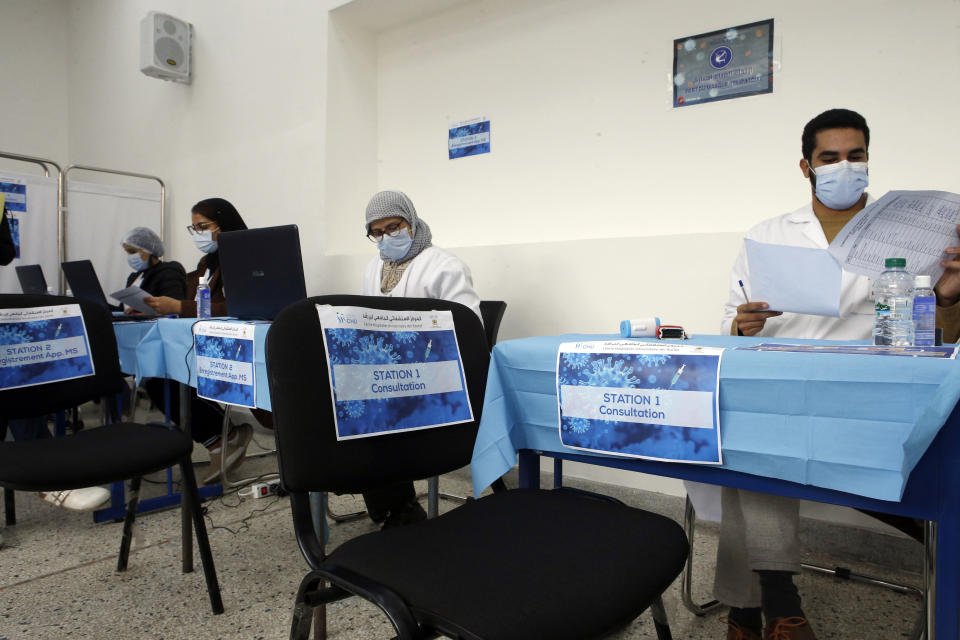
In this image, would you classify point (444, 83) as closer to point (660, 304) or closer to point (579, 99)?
point (579, 99)

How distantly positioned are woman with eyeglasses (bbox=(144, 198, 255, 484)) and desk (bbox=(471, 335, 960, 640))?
79.6 inches

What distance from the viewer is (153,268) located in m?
3.38

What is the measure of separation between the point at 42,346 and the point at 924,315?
201cm

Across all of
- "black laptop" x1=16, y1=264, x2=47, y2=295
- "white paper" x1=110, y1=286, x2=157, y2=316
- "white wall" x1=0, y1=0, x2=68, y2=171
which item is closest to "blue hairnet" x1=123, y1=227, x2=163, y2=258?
"black laptop" x1=16, y1=264, x2=47, y2=295

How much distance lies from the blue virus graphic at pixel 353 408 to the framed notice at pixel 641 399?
1.07 feet

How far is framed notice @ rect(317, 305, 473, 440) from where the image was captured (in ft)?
3.28

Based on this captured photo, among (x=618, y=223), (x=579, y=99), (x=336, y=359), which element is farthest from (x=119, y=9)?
(x=336, y=359)

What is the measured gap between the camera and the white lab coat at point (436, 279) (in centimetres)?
222

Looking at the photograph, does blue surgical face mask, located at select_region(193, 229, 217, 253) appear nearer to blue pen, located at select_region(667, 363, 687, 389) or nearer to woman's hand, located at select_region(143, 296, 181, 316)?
woman's hand, located at select_region(143, 296, 181, 316)

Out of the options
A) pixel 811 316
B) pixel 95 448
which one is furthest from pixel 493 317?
pixel 95 448

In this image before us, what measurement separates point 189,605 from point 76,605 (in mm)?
285

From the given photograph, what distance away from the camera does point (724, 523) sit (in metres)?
1.12

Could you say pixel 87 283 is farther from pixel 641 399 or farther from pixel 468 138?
pixel 641 399

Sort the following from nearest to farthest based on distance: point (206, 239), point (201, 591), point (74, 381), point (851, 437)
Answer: point (851, 437) < point (201, 591) < point (74, 381) < point (206, 239)
